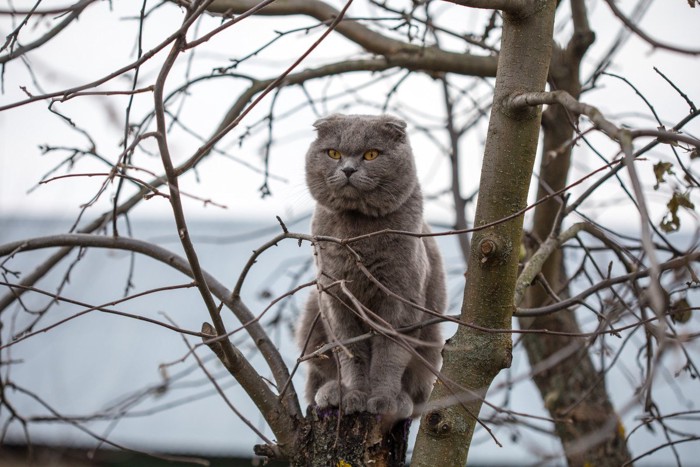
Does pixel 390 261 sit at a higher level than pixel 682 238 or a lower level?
lower

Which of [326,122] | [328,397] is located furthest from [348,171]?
[328,397]

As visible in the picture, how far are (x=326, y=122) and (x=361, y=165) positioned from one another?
26 cm

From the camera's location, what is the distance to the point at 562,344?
12.0 feet

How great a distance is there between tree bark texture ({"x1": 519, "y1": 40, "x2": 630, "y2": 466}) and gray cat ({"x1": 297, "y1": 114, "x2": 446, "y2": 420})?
2.30 ft

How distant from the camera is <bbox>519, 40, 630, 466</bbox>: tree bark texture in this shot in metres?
3.33

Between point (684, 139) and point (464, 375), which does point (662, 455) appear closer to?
point (464, 375)

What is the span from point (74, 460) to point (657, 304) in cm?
386

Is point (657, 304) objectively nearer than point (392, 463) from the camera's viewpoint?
Yes

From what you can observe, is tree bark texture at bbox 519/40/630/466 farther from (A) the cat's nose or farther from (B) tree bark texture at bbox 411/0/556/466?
(B) tree bark texture at bbox 411/0/556/466

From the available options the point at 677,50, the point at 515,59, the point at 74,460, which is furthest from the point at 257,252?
the point at 74,460

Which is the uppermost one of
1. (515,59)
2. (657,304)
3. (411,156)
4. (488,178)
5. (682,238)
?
(682,238)

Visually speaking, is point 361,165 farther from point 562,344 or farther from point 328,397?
point 562,344

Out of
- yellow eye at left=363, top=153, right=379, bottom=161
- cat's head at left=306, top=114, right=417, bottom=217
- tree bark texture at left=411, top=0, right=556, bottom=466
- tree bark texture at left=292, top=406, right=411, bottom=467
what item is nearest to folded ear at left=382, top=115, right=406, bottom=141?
cat's head at left=306, top=114, right=417, bottom=217

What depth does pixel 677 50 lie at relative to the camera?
127cm
